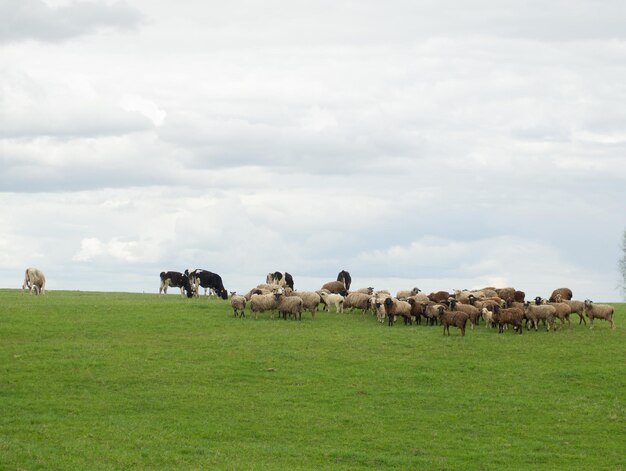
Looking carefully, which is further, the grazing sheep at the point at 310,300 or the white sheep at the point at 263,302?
the grazing sheep at the point at 310,300

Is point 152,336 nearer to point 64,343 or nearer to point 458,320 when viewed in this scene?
point 64,343

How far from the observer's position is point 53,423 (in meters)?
27.5

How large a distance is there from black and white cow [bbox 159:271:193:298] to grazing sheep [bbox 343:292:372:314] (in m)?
13.7

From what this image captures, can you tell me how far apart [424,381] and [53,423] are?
13.5 metres

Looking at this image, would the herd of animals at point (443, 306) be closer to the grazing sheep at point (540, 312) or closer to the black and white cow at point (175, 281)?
the grazing sheep at point (540, 312)

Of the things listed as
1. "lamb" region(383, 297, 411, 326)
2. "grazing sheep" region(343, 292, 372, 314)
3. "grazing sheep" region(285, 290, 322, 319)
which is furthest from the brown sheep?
"grazing sheep" region(285, 290, 322, 319)

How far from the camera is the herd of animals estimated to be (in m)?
42.7

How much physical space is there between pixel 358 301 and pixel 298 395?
17418 millimetres

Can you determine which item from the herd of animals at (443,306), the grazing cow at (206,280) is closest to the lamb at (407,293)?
the herd of animals at (443,306)

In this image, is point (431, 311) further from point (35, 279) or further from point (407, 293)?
point (35, 279)

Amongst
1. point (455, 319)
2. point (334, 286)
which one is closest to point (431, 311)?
point (455, 319)

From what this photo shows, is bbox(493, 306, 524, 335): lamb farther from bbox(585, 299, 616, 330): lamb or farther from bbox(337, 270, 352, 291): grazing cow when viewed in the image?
bbox(337, 270, 352, 291): grazing cow

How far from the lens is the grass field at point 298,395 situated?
25.5 metres

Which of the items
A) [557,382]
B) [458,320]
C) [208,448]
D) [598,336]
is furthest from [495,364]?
[208,448]
